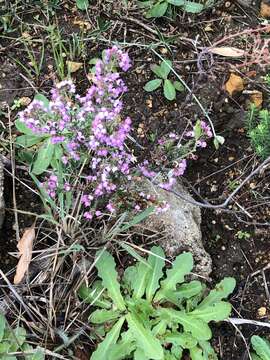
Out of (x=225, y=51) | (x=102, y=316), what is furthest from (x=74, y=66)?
(x=102, y=316)

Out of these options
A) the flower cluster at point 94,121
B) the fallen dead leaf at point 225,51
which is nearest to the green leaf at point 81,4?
the fallen dead leaf at point 225,51

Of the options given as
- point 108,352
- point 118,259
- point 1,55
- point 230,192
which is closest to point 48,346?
point 108,352

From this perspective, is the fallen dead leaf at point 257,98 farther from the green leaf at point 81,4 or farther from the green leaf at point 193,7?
the green leaf at point 81,4

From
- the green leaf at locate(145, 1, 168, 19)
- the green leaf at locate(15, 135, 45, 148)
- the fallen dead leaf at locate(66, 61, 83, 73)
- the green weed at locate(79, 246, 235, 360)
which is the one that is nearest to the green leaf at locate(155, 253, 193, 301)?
the green weed at locate(79, 246, 235, 360)

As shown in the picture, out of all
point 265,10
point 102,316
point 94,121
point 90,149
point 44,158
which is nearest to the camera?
point 94,121

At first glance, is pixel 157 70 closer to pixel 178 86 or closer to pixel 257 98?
pixel 178 86

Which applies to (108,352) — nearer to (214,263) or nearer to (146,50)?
(214,263)

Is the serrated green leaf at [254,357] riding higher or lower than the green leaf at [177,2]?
lower
